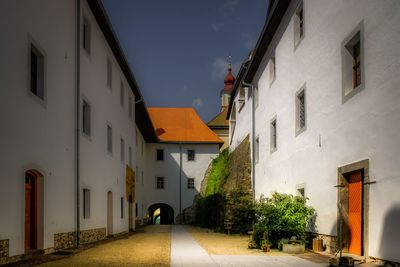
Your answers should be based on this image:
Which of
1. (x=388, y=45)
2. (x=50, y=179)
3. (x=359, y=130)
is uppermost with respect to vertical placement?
(x=388, y=45)

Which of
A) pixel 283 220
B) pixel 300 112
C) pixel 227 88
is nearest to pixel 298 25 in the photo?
pixel 300 112

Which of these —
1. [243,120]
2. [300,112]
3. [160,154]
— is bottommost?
[160,154]

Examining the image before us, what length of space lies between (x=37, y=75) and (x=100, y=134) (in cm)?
740

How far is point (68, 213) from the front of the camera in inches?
600

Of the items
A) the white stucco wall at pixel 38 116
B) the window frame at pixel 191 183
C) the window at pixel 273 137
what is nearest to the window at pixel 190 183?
the window frame at pixel 191 183

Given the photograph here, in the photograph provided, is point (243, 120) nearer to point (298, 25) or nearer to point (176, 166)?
point (298, 25)

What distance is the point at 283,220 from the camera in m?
14.3

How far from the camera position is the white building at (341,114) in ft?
31.4

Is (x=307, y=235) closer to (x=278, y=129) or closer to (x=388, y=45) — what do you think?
(x=278, y=129)

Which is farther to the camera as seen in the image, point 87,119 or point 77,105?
point 87,119

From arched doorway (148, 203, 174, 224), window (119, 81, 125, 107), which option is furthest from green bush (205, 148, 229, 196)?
arched doorway (148, 203, 174, 224)

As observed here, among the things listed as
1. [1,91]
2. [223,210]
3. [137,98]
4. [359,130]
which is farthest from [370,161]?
[137,98]

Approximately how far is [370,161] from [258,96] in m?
14.7

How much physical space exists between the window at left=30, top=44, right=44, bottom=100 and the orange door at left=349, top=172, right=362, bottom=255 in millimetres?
8286
